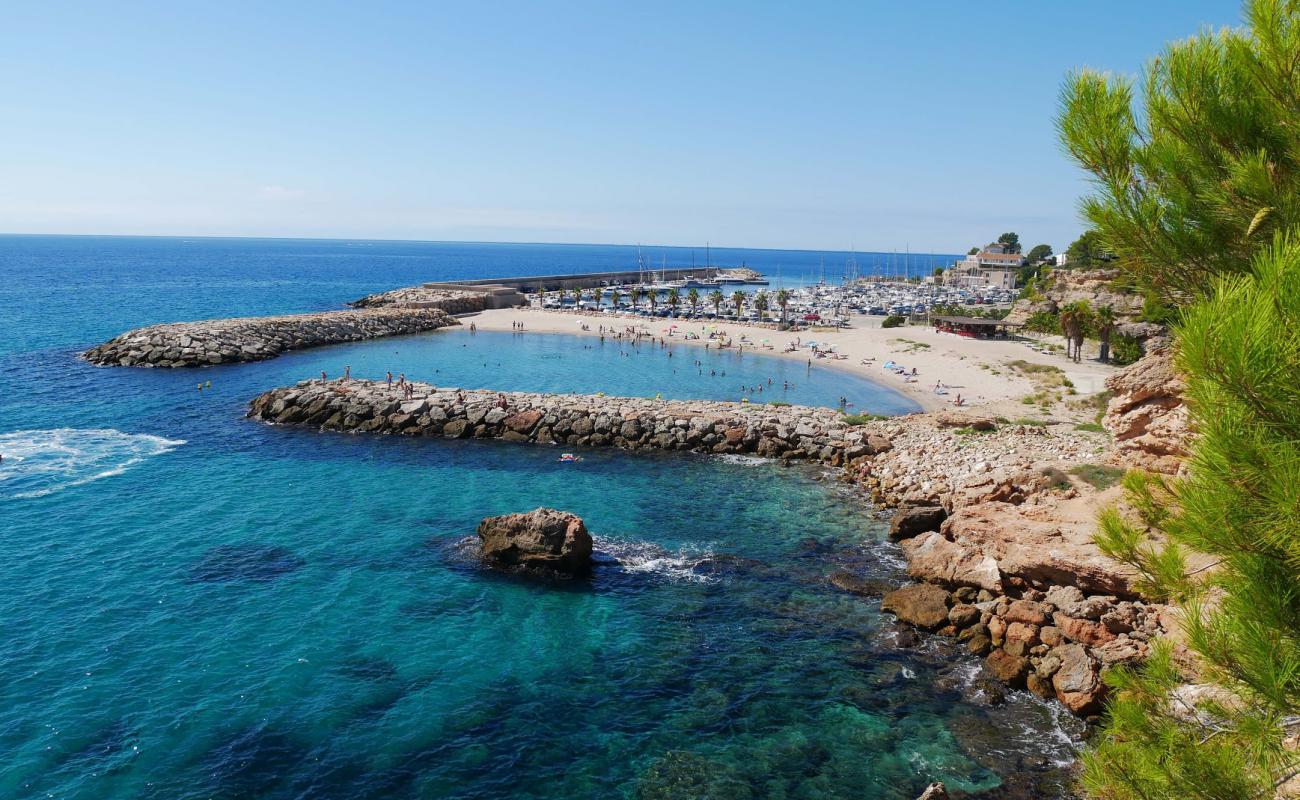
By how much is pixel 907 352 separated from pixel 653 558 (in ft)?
189

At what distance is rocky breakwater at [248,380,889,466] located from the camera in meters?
46.5

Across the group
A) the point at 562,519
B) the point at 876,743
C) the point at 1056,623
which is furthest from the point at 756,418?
the point at 876,743

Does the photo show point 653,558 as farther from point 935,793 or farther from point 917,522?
point 935,793

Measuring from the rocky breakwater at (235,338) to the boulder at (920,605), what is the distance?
6706cm

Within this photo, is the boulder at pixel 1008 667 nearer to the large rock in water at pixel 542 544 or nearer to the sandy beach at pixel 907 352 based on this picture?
the large rock in water at pixel 542 544

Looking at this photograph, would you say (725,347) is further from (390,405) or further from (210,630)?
(210,630)

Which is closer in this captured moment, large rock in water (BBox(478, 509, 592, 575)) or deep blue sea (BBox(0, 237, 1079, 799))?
deep blue sea (BBox(0, 237, 1079, 799))

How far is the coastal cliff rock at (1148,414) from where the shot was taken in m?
20.7

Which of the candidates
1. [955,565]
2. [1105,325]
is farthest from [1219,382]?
[1105,325]

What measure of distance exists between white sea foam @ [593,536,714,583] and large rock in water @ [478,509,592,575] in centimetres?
152

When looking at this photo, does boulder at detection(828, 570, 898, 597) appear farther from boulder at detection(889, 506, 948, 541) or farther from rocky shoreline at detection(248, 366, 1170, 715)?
boulder at detection(889, 506, 948, 541)

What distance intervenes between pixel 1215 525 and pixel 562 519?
77.6 ft

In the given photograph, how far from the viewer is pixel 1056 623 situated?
22781 mm

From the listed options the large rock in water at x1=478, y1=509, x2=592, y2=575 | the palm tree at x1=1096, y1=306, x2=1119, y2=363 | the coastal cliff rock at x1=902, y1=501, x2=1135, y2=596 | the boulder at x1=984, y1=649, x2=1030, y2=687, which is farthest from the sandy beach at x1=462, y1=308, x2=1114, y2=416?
the large rock in water at x1=478, y1=509, x2=592, y2=575
